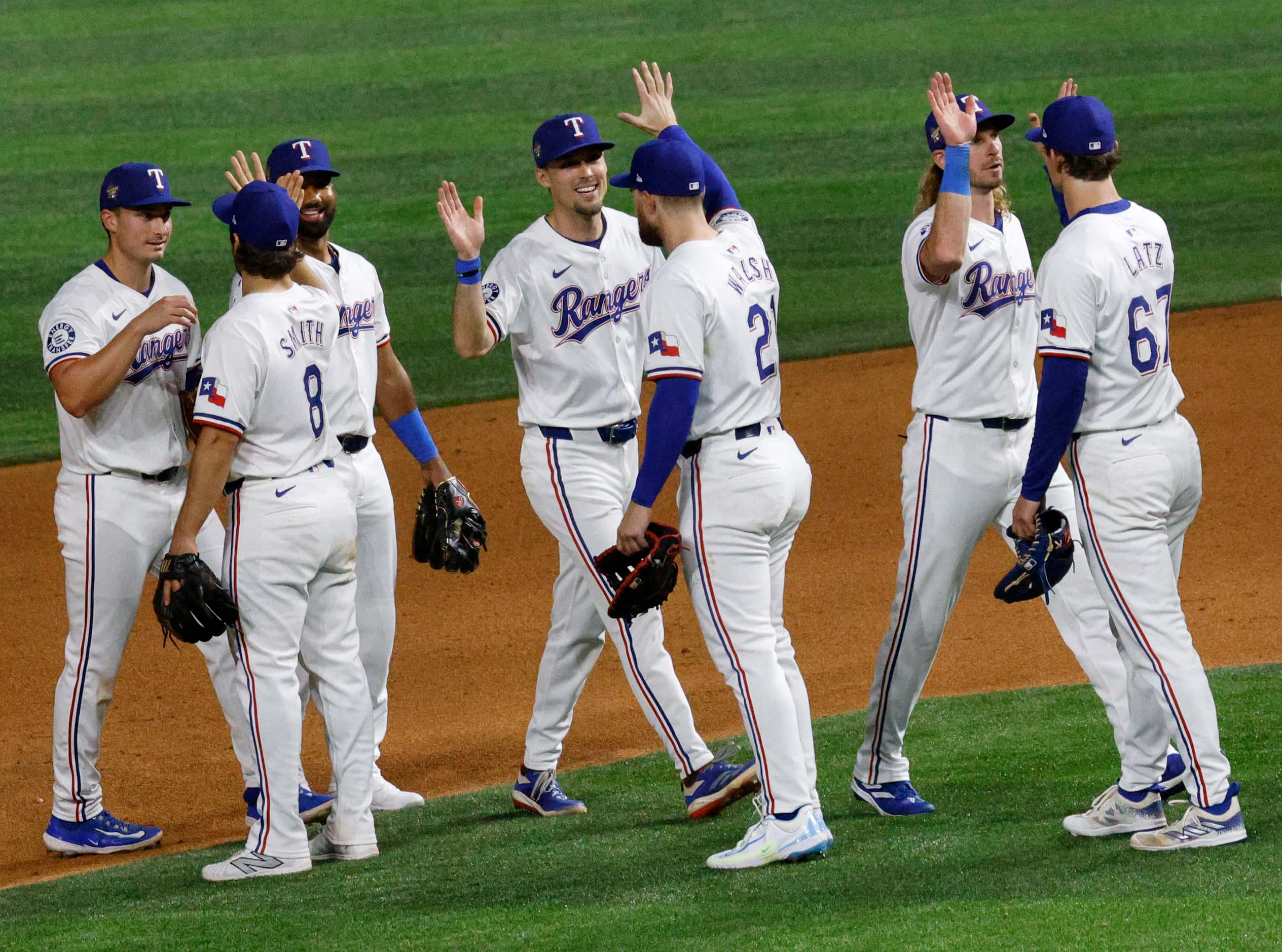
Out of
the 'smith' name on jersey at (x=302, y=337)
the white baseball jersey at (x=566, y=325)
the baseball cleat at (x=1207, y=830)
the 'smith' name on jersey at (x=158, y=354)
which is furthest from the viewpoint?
the white baseball jersey at (x=566, y=325)

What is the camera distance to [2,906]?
4098 millimetres

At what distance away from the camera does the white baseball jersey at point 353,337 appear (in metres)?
4.56

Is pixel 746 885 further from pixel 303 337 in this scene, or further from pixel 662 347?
pixel 303 337

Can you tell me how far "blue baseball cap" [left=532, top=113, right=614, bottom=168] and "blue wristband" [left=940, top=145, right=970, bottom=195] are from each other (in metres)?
0.98

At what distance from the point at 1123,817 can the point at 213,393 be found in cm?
247

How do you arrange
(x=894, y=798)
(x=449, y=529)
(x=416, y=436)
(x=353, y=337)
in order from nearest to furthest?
(x=894, y=798) → (x=353, y=337) → (x=449, y=529) → (x=416, y=436)

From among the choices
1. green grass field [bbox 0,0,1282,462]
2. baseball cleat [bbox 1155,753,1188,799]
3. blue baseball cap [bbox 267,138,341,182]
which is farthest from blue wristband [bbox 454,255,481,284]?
green grass field [bbox 0,0,1282,462]

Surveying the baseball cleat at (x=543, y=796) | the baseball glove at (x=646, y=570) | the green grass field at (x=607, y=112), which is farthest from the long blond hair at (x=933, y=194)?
the green grass field at (x=607, y=112)

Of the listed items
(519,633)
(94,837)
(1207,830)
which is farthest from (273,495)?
(519,633)

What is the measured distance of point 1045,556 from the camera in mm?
4020

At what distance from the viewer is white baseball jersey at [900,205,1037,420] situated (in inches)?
169

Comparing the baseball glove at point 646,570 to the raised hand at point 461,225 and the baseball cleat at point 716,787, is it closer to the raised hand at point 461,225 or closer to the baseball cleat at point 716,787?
the baseball cleat at point 716,787

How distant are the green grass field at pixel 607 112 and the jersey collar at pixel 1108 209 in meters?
6.91

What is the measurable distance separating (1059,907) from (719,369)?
4.75 ft
